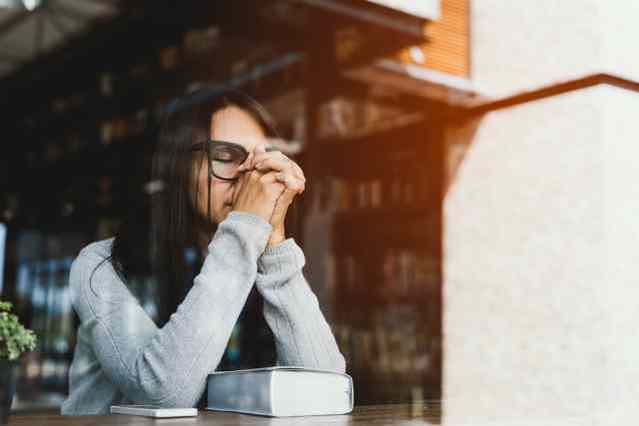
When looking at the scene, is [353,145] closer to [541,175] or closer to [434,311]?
[434,311]

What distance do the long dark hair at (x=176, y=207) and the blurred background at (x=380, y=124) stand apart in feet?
3.50

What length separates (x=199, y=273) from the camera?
1148 millimetres

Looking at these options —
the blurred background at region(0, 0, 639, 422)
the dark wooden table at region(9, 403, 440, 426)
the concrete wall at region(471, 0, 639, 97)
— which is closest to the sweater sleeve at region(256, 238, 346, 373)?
the dark wooden table at region(9, 403, 440, 426)

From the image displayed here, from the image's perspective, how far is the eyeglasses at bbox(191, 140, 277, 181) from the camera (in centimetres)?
133

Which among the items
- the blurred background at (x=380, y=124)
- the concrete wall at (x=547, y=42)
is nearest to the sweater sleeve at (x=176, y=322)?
the blurred background at (x=380, y=124)

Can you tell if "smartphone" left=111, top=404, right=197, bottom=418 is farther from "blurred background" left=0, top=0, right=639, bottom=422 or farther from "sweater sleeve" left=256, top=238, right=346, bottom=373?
"blurred background" left=0, top=0, right=639, bottom=422

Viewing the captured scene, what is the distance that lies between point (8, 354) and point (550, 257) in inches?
115

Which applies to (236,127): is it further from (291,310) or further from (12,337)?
(12,337)

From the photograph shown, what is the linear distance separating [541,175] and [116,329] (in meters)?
2.75

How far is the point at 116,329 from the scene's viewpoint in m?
1.15

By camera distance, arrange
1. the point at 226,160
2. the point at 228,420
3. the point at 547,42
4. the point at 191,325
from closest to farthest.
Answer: the point at 228,420 → the point at 191,325 → the point at 226,160 → the point at 547,42

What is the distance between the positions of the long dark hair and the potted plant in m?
0.46

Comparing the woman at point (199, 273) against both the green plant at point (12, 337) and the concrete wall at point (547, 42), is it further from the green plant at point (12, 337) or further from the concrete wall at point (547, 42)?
the concrete wall at point (547, 42)

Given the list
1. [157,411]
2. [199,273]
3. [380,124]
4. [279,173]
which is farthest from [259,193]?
[380,124]
